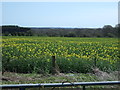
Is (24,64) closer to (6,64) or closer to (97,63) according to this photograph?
(6,64)

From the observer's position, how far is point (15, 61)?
6.92 metres

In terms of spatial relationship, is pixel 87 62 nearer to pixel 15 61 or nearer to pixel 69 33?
pixel 15 61

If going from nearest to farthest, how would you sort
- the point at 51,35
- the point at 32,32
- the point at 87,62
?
the point at 87,62, the point at 32,32, the point at 51,35

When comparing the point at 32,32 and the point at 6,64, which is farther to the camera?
the point at 32,32

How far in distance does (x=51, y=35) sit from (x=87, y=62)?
16231 millimetres

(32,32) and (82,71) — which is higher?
(32,32)

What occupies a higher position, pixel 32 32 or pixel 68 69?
pixel 32 32

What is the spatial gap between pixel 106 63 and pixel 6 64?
308 centimetres

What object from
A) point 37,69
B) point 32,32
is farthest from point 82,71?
point 32,32

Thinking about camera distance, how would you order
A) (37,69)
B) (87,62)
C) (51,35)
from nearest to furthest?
(37,69) < (87,62) < (51,35)

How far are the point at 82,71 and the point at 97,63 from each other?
0.56m

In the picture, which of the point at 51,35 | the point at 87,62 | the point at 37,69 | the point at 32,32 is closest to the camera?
the point at 37,69

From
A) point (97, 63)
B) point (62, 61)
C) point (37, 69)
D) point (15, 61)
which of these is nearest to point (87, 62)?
point (97, 63)

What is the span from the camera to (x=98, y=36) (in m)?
23.3
